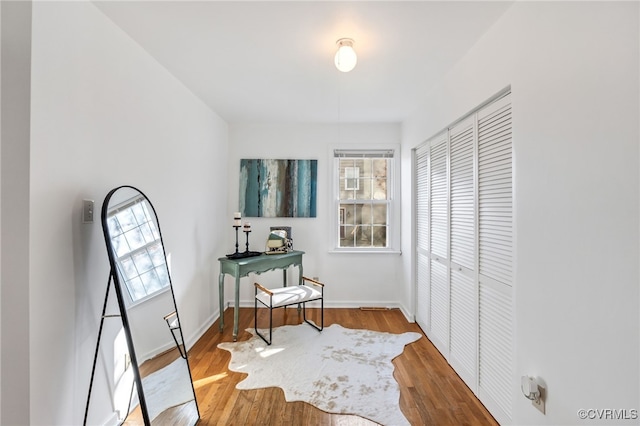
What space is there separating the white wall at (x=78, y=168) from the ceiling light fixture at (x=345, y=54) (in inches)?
55.1

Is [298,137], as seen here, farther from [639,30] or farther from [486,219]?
[639,30]

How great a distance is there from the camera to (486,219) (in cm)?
198

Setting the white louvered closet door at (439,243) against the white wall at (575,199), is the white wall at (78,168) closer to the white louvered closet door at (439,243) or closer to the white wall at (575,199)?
the white wall at (575,199)

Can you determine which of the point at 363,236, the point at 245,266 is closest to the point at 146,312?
the point at 245,266

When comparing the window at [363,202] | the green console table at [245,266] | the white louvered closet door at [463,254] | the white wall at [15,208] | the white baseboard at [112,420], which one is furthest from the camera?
the window at [363,202]

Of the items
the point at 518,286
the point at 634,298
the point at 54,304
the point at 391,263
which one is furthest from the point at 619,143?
the point at 391,263

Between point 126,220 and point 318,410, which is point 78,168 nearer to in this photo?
point 126,220

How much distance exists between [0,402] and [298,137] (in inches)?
135

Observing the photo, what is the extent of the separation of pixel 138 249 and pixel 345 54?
182 centimetres

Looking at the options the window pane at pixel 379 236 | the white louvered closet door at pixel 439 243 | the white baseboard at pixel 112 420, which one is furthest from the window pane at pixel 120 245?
the window pane at pixel 379 236

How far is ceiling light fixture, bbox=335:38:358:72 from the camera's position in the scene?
191cm

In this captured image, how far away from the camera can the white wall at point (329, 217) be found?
3.93 m

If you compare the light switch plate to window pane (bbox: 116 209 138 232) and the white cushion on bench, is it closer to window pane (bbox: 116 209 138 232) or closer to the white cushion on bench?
window pane (bbox: 116 209 138 232)

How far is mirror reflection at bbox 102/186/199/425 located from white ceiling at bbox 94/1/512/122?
3.51 feet
